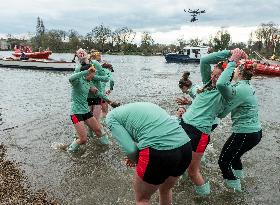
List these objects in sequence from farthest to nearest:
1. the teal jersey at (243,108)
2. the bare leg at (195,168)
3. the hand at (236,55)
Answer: the teal jersey at (243,108) → the bare leg at (195,168) → the hand at (236,55)

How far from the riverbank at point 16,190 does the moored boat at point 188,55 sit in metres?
49.2

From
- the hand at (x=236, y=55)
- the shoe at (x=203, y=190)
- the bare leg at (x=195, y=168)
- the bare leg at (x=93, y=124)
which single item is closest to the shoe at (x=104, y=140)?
the bare leg at (x=93, y=124)

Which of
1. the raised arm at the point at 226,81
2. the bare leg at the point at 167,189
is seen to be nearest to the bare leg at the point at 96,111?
the raised arm at the point at 226,81

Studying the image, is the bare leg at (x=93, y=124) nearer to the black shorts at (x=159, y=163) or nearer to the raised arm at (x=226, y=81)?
the raised arm at (x=226, y=81)

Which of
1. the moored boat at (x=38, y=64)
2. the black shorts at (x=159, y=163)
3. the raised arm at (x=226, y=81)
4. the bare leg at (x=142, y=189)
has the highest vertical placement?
the raised arm at (x=226, y=81)

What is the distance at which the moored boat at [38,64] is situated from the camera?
3428cm

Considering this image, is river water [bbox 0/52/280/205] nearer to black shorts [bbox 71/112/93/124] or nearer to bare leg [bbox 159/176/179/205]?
black shorts [bbox 71/112/93/124]

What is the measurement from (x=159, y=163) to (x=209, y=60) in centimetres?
232

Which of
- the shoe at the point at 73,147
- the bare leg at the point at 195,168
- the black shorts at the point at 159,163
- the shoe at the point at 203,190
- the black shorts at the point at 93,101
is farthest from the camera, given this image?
the black shorts at the point at 93,101

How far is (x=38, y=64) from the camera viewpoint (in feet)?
117

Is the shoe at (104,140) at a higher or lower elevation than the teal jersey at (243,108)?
lower

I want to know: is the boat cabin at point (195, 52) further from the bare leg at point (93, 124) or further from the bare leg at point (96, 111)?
the bare leg at point (93, 124)

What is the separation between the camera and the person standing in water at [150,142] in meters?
3.58

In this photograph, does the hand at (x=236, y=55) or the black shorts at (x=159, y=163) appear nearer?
the black shorts at (x=159, y=163)
